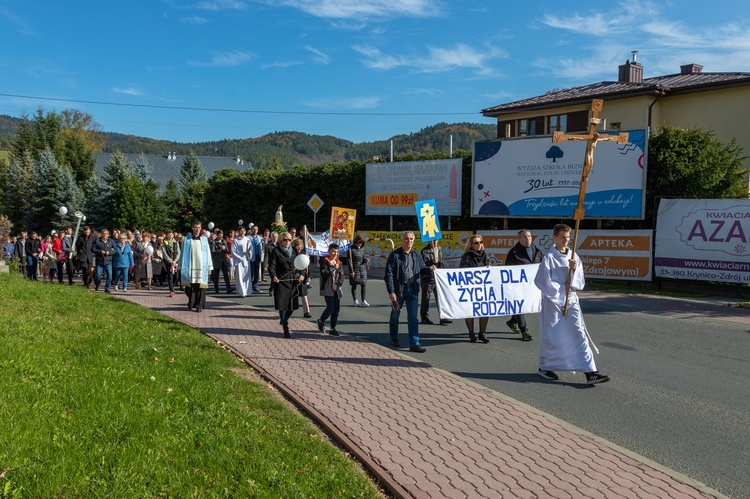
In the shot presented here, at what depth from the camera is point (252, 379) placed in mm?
7840

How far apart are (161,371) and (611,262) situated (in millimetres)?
15399

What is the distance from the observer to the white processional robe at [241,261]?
1716cm

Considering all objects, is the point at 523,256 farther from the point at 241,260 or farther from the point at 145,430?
the point at 241,260

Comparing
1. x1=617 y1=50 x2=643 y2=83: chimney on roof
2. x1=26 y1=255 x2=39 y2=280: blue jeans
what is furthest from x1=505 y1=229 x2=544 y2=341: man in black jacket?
x1=617 y1=50 x2=643 y2=83: chimney on roof

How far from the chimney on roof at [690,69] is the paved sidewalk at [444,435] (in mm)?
39911

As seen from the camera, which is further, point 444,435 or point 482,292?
point 482,292

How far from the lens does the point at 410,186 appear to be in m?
28.0

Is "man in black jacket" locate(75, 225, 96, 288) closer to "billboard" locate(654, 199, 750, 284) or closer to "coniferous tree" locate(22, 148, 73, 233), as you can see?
"billboard" locate(654, 199, 750, 284)

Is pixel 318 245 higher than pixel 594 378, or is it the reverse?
pixel 318 245

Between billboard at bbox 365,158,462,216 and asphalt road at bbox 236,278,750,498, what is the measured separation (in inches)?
497

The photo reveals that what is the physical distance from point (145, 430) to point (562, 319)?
5010 mm

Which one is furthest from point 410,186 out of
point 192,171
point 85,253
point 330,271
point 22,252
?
point 192,171

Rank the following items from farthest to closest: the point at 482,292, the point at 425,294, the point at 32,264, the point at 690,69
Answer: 1. the point at 690,69
2. the point at 32,264
3. the point at 425,294
4. the point at 482,292

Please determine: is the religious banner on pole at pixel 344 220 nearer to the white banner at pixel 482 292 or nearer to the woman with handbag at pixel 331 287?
the woman with handbag at pixel 331 287
